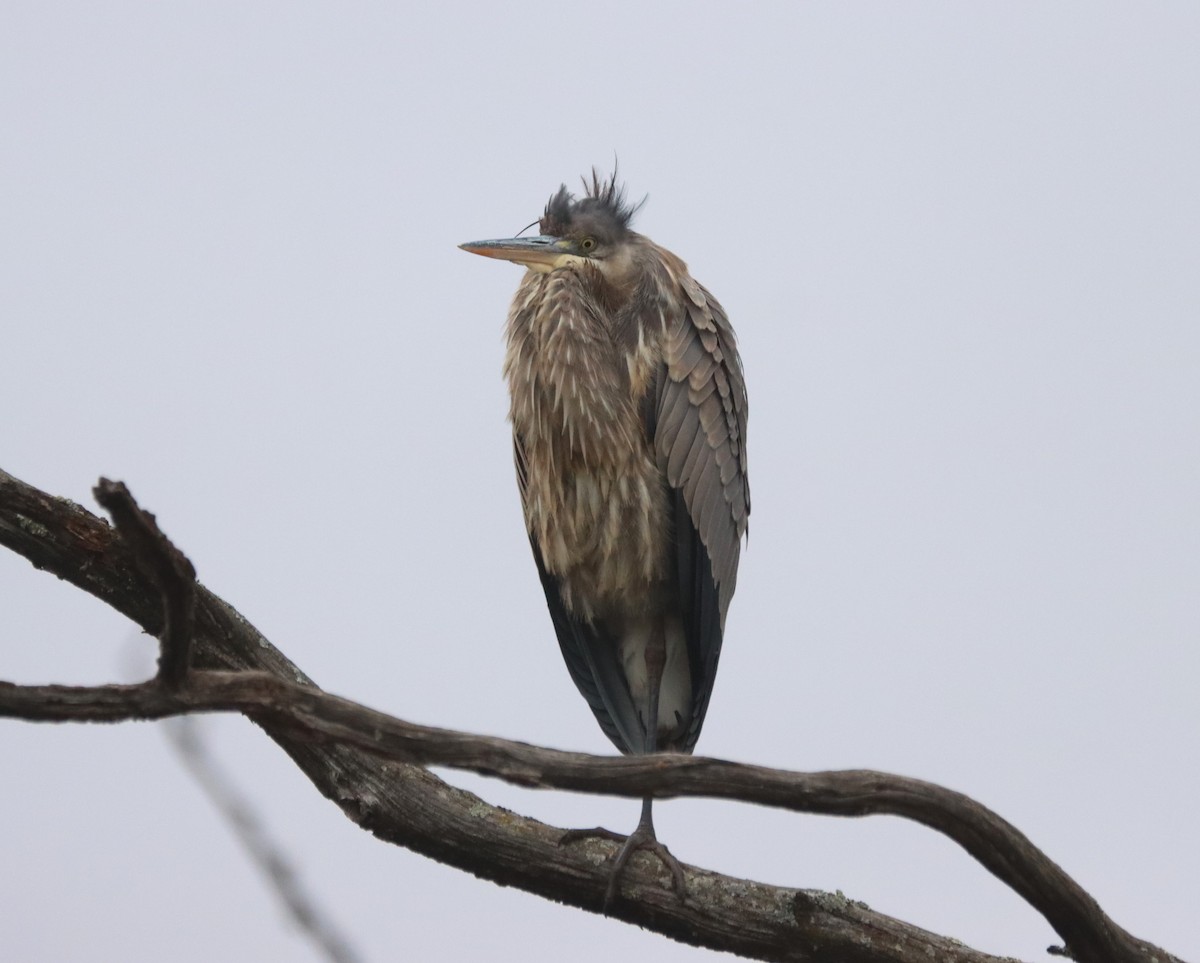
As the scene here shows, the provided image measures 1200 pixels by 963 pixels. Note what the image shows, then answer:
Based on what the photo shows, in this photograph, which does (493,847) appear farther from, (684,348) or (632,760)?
(684,348)

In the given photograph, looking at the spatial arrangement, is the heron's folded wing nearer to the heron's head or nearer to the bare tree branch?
the heron's head

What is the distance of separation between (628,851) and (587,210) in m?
2.42

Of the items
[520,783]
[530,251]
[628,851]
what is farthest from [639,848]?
[530,251]

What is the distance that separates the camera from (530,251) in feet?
16.6

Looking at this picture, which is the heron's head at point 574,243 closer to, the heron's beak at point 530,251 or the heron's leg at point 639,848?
the heron's beak at point 530,251

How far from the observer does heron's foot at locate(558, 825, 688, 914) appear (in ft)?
12.1

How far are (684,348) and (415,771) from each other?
6.12 ft

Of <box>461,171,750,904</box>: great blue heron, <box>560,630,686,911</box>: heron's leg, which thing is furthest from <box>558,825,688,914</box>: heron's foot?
<box>461,171,750,904</box>: great blue heron

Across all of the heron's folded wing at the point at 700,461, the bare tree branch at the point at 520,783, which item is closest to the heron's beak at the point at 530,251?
the heron's folded wing at the point at 700,461

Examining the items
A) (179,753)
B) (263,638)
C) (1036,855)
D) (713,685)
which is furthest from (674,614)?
(179,753)

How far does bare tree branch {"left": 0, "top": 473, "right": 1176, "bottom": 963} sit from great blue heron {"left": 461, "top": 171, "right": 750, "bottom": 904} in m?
1.20

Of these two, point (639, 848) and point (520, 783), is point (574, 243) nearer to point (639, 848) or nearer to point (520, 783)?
point (639, 848)

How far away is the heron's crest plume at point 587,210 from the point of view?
5.12 m

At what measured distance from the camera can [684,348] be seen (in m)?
4.85
